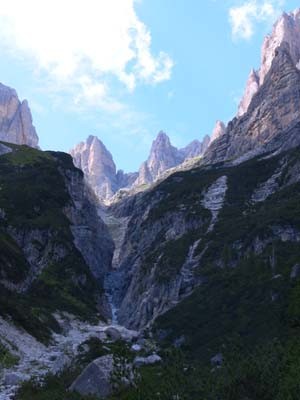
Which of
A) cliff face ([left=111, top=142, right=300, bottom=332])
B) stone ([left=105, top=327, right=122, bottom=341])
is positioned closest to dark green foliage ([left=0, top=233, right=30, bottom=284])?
stone ([left=105, top=327, right=122, bottom=341])

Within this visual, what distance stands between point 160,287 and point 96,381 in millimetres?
60890

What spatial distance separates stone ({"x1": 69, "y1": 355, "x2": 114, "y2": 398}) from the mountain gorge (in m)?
0.07

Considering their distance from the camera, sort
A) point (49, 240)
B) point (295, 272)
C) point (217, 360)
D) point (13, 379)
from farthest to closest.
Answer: point (49, 240), point (295, 272), point (217, 360), point (13, 379)

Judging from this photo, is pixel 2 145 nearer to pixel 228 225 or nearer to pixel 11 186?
pixel 11 186

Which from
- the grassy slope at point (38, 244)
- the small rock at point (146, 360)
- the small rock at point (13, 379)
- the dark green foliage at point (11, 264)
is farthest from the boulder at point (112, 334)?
the small rock at point (13, 379)

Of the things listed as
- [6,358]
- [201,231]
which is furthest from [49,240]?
[6,358]

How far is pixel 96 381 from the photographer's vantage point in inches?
1029

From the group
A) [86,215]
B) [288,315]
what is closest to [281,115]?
[86,215]

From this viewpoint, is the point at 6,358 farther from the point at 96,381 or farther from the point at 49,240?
the point at 49,240

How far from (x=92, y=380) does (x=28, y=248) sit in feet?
219

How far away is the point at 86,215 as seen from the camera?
139125 millimetres

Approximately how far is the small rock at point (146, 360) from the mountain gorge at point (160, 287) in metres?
0.23

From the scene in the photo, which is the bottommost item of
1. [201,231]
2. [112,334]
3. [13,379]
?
[13,379]

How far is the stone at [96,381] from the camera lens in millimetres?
25484
